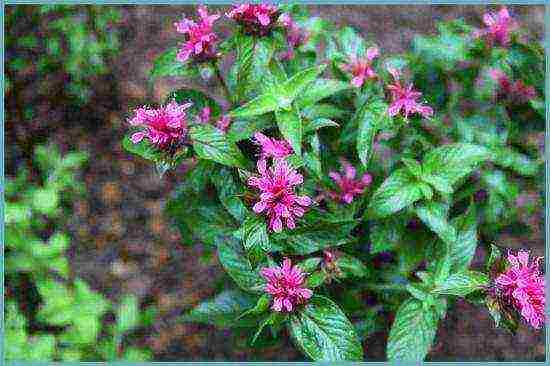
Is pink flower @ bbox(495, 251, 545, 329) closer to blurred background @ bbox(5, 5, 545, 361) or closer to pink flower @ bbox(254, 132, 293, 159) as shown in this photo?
pink flower @ bbox(254, 132, 293, 159)

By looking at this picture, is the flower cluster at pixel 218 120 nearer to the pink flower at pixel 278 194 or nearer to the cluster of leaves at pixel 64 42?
the pink flower at pixel 278 194

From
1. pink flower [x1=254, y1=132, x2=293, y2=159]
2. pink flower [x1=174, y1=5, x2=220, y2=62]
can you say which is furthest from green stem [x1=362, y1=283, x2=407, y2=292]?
pink flower [x1=174, y1=5, x2=220, y2=62]

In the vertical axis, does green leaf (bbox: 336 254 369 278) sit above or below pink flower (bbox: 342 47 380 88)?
below

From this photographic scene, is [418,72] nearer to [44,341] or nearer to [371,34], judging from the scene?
[371,34]

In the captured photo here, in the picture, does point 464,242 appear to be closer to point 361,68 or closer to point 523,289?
point 523,289

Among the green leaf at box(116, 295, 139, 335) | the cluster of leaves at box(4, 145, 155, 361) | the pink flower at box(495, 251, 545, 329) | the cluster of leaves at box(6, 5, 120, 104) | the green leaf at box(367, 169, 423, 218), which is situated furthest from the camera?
the cluster of leaves at box(6, 5, 120, 104)
